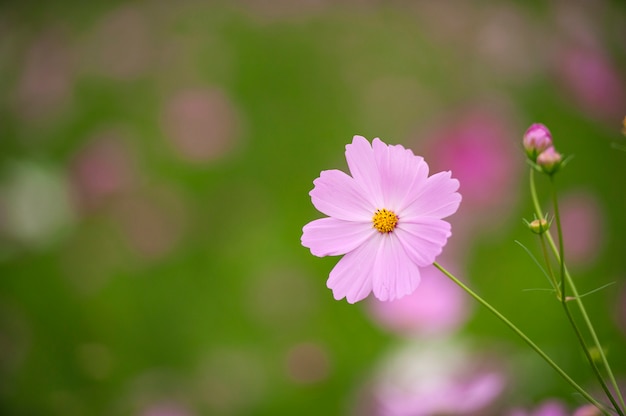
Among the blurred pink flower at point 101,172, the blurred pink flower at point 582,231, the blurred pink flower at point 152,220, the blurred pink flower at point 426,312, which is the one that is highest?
the blurred pink flower at point 101,172

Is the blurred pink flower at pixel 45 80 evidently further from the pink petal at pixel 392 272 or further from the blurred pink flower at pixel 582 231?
the pink petal at pixel 392 272

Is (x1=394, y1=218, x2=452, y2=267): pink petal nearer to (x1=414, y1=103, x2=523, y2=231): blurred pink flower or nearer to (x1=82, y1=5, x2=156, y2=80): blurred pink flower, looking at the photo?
(x1=414, y1=103, x2=523, y2=231): blurred pink flower

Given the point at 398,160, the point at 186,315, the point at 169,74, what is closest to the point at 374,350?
the point at 186,315

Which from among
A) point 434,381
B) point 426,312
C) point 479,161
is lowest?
point 434,381

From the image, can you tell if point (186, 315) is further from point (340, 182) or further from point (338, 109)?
point (340, 182)

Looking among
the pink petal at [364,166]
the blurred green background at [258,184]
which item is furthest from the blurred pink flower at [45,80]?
the pink petal at [364,166]

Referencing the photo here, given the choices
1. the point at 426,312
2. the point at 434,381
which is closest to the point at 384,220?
the point at 434,381

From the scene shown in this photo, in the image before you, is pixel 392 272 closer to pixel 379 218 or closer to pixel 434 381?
pixel 379 218

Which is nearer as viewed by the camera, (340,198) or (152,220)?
(340,198)
